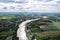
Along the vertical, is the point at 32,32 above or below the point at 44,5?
below

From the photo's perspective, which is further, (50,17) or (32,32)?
(50,17)

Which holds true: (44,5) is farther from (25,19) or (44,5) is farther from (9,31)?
(9,31)

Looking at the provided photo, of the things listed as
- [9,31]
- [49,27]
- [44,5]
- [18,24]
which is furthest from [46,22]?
[9,31]

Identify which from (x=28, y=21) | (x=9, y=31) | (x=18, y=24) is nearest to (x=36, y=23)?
(x=28, y=21)

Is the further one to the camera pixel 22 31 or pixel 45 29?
pixel 45 29

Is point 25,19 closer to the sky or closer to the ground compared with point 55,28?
closer to the sky

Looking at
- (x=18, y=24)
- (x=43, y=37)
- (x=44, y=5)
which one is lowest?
(x=43, y=37)

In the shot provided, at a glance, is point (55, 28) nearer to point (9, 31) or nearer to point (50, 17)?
point (50, 17)

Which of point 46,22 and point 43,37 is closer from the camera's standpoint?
point 43,37
